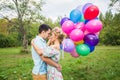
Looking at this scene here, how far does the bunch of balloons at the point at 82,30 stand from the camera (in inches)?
199

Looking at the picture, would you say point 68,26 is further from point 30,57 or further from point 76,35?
point 30,57

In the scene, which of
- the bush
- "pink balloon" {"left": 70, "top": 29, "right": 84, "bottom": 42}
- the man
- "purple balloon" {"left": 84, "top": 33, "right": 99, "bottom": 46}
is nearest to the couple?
the man

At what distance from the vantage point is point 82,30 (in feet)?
17.2

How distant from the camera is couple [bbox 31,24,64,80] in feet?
14.0

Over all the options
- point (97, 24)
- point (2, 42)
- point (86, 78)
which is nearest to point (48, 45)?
point (97, 24)

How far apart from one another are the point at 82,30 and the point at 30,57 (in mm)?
13706

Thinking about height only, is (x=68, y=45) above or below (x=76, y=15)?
below

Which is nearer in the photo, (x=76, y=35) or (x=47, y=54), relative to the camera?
(x=47, y=54)

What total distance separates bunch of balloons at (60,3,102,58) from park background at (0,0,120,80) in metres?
2.58

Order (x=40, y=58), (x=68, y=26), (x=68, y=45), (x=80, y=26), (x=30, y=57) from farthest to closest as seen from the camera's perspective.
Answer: (x=30, y=57) < (x=80, y=26) < (x=68, y=26) < (x=68, y=45) < (x=40, y=58)

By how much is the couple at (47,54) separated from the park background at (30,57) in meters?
3.49

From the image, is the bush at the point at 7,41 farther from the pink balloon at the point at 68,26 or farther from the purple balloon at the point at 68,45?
the purple balloon at the point at 68,45

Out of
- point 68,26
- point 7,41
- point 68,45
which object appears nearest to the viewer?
point 68,45

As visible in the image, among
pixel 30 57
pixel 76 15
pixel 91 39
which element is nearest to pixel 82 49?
pixel 91 39
